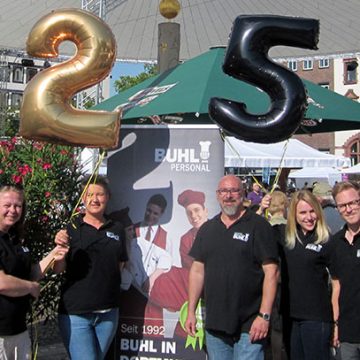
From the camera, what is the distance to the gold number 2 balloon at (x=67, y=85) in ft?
11.5

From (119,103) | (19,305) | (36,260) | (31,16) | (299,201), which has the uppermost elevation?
(31,16)

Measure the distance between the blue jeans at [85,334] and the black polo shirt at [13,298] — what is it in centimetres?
43

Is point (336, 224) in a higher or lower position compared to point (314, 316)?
higher

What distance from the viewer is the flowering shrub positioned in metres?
3.88

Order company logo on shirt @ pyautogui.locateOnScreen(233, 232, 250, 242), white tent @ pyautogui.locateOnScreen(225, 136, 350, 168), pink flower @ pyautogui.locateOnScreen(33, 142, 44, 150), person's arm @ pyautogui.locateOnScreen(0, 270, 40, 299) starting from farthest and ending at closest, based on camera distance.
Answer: white tent @ pyautogui.locateOnScreen(225, 136, 350, 168) < pink flower @ pyautogui.locateOnScreen(33, 142, 44, 150) < company logo on shirt @ pyautogui.locateOnScreen(233, 232, 250, 242) < person's arm @ pyautogui.locateOnScreen(0, 270, 40, 299)

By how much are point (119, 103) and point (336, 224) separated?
106 inches

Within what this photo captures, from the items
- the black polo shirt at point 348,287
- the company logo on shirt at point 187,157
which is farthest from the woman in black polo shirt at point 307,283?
the company logo on shirt at point 187,157

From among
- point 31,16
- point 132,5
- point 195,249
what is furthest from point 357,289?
point 132,5

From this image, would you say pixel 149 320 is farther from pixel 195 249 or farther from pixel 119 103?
pixel 119 103

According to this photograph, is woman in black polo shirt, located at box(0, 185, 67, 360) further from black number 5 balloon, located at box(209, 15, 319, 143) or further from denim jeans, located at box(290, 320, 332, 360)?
denim jeans, located at box(290, 320, 332, 360)

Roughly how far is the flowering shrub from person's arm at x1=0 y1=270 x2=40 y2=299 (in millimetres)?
1034

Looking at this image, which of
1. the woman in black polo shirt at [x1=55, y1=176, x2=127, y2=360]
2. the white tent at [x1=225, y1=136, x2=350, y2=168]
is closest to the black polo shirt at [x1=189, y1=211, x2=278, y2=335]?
the woman in black polo shirt at [x1=55, y1=176, x2=127, y2=360]

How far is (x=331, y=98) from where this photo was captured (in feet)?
16.9

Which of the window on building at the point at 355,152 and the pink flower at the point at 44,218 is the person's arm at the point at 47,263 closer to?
the pink flower at the point at 44,218
